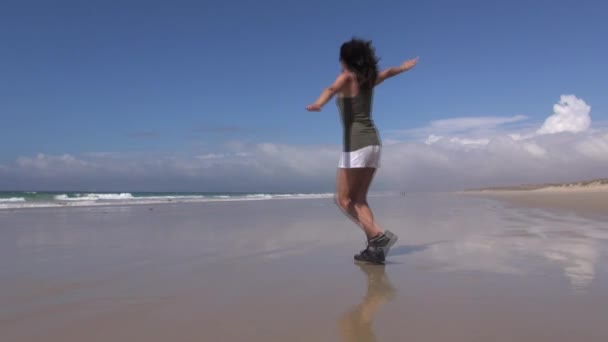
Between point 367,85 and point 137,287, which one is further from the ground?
point 367,85

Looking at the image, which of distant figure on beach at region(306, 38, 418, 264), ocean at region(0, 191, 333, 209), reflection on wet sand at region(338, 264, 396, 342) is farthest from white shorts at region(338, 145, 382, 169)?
ocean at region(0, 191, 333, 209)

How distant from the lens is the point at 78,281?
326 cm

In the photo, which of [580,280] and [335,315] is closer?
[335,315]

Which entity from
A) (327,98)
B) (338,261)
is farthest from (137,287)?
(327,98)

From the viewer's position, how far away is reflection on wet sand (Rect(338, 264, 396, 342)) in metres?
2.05

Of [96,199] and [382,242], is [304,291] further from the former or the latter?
[96,199]

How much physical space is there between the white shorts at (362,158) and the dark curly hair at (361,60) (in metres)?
0.56

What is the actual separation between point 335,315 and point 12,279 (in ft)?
8.34

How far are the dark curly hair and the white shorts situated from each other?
56cm

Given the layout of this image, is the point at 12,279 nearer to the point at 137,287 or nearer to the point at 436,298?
the point at 137,287

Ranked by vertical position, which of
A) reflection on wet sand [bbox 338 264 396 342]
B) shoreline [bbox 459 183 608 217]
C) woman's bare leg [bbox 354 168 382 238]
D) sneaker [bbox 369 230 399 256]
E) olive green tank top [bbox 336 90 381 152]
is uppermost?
olive green tank top [bbox 336 90 381 152]

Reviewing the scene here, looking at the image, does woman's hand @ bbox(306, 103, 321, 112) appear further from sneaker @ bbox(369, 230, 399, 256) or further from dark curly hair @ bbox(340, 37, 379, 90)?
sneaker @ bbox(369, 230, 399, 256)

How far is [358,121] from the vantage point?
406cm

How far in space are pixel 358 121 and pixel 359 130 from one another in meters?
0.09
